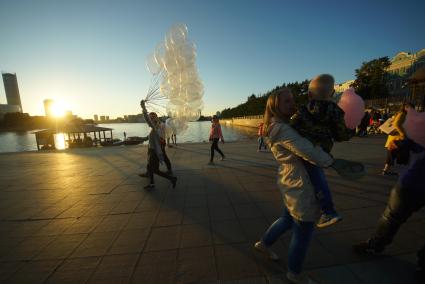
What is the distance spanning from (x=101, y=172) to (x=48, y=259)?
18.6 ft

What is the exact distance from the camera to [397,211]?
7.64ft

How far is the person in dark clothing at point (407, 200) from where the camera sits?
7.06 ft

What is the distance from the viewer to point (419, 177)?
84.0 inches

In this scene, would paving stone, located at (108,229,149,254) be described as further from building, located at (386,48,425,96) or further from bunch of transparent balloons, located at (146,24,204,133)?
building, located at (386,48,425,96)

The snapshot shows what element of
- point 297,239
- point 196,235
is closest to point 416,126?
point 297,239

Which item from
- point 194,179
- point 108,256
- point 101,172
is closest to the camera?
point 108,256

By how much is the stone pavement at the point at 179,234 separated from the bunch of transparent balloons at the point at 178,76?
219 centimetres

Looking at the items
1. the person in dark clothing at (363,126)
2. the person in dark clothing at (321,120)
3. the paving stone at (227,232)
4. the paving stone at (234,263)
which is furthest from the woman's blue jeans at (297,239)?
the person in dark clothing at (363,126)

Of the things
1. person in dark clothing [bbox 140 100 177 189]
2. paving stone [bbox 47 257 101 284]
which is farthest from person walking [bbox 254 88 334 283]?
person in dark clothing [bbox 140 100 177 189]

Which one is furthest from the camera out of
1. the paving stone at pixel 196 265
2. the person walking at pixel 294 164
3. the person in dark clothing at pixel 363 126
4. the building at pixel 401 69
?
the building at pixel 401 69

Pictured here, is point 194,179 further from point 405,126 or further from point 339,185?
point 405,126

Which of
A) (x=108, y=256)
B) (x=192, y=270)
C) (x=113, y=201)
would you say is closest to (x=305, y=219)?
(x=192, y=270)

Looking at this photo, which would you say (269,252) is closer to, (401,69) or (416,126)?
(416,126)

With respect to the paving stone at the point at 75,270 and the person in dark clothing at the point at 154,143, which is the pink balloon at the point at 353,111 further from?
the person in dark clothing at the point at 154,143
